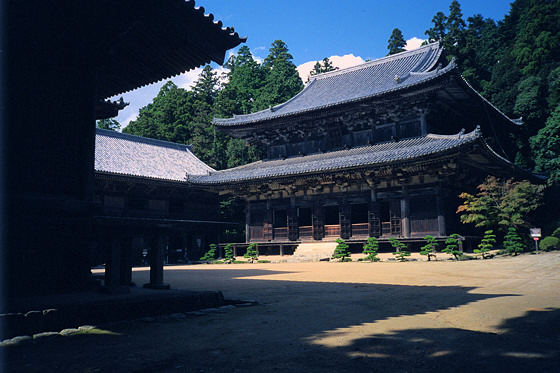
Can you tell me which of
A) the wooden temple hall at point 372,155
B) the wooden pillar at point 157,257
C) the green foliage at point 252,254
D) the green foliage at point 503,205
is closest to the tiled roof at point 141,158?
the wooden temple hall at point 372,155

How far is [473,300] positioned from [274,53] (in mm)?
55136

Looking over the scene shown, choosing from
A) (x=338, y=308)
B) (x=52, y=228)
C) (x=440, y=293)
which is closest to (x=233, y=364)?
(x=338, y=308)

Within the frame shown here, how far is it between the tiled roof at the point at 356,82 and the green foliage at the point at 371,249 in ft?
24.4

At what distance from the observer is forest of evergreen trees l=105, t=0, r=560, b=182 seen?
27672 mm

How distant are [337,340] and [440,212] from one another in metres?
16.3

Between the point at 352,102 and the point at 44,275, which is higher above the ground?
the point at 352,102

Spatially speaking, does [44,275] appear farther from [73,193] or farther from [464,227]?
[464,227]

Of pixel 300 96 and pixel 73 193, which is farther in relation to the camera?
pixel 300 96

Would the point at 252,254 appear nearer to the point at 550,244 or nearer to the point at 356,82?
the point at 356,82

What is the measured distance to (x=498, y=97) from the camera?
31359mm

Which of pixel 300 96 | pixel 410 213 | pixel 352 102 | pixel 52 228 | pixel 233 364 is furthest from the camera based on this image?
pixel 300 96

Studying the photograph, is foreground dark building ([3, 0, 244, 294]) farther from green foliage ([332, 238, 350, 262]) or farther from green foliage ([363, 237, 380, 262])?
green foliage ([332, 238, 350, 262])

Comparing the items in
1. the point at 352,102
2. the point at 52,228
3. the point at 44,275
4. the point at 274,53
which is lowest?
the point at 44,275

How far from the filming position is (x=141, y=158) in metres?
28.6
